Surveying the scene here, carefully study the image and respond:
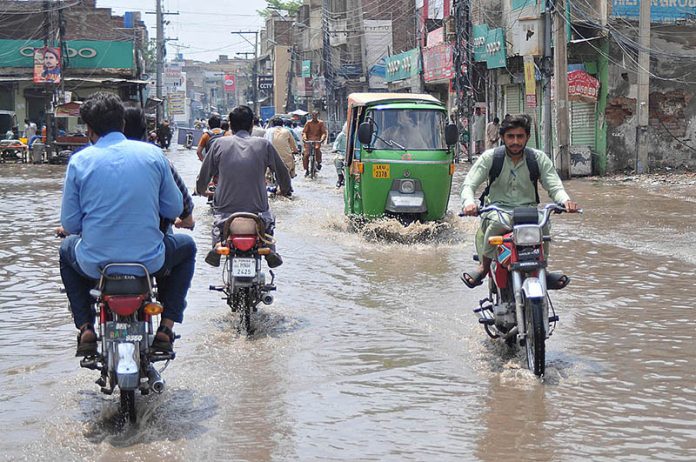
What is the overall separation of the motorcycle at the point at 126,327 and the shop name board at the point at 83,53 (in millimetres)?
49202

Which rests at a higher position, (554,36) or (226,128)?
(554,36)

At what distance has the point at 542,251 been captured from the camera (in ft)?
21.5

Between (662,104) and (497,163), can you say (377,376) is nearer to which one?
(497,163)

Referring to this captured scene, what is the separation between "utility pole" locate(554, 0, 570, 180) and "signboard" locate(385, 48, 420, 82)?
19612 mm

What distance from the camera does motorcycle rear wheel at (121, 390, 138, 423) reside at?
5.43m

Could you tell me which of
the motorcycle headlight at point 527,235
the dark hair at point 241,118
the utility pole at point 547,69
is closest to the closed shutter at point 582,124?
the utility pole at point 547,69

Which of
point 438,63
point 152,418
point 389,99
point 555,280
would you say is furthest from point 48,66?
point 152,418

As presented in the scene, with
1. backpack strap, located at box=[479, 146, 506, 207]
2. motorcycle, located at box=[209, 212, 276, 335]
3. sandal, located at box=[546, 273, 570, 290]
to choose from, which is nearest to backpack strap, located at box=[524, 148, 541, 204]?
backpack strap, located at box=[479, 146, 506, 207]

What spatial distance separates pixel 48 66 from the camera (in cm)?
4338

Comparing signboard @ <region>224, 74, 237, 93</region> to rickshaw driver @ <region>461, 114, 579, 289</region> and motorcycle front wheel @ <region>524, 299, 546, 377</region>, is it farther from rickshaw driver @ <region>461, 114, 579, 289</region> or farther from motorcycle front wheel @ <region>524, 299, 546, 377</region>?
motorcycle front wheel @ <region>524, 299, 546, 377</region>

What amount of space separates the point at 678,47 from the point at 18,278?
19424 millimetres

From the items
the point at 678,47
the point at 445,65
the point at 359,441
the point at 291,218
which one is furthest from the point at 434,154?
the point at 445,65

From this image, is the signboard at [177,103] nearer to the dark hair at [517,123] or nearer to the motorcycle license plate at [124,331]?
the dark hair at [517,123]

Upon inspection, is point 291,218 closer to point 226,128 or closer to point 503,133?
point 226,128
